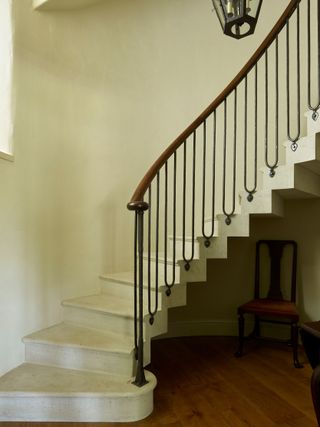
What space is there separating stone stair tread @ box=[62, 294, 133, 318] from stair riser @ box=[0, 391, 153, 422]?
1.77ft

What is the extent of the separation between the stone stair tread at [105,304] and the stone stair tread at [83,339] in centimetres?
16

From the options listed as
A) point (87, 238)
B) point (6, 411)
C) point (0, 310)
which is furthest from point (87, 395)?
point (87, 238)

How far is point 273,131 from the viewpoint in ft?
10.4

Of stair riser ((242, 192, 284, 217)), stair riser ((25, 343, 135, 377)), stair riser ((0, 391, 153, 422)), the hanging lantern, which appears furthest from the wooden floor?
the hanging lantern

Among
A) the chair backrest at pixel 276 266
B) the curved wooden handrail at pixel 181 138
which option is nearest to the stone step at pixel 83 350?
the curved wooden handrail at pixel 181 138

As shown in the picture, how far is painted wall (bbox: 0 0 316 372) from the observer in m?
2.32

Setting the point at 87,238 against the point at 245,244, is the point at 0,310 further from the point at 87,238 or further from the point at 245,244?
the point at 245,244

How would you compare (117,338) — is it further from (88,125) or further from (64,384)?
(88,125)

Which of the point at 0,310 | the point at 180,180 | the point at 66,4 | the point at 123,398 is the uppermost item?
the point at 66,4

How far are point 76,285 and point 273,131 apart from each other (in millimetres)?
2487

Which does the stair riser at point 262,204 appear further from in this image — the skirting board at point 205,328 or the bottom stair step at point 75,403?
the skirting board at point 205,328

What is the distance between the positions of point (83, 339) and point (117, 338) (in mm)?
240

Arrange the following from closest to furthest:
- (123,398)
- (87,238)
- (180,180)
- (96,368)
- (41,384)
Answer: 1. (123,398)
2. (41,384)
3. (96,368)
4. (87,238)
5. (180,180)

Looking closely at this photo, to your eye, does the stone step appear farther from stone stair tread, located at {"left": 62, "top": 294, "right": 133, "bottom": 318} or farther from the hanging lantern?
the hanging lantern
